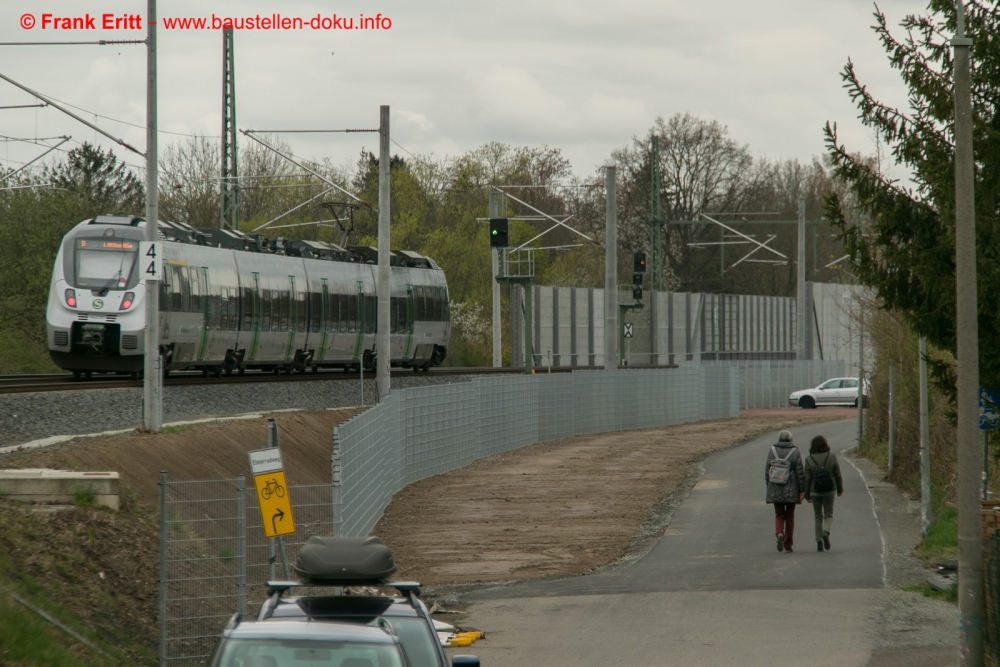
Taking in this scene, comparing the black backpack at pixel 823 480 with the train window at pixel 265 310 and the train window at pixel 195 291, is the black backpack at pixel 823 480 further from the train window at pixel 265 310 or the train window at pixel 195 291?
the train window at pixel 265 310

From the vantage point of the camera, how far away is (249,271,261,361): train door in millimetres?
32906

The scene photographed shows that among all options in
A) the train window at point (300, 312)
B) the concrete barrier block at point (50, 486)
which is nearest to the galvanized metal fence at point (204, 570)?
the concrete barrier block at point (50, 486)

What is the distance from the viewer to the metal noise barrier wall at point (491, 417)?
67.5ft

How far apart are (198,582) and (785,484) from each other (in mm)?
9769

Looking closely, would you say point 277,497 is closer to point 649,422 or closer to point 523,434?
point 523,434

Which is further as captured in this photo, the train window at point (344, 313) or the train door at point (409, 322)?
the train door at point (409, 322)

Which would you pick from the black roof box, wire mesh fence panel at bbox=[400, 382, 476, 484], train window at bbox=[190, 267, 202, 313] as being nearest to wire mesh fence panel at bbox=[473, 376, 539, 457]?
wire mesh fence panel at bbox=[400, 382, 476, 484]

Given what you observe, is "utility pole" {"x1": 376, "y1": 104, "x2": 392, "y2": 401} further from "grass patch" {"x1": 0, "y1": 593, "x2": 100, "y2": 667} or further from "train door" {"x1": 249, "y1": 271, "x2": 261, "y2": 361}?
"grass patch" {"x1": 0, "y1": 593, "x2": 100, "y2": 667}

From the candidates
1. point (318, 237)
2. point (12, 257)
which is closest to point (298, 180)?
point (318, 237)

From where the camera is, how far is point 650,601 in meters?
15.7

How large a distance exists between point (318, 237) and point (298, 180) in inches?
137

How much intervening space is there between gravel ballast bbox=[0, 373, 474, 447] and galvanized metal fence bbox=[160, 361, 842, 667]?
285 centimetres

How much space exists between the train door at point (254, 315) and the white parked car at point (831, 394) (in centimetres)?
3398

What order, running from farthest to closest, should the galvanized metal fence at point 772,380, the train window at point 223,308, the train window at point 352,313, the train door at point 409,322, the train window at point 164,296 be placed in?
the galvanized metal fence at point 772,380 < the train door at point 409,322 < the train window at point 352,313 < the train window at point 223,308 < the train window at point 164,296
